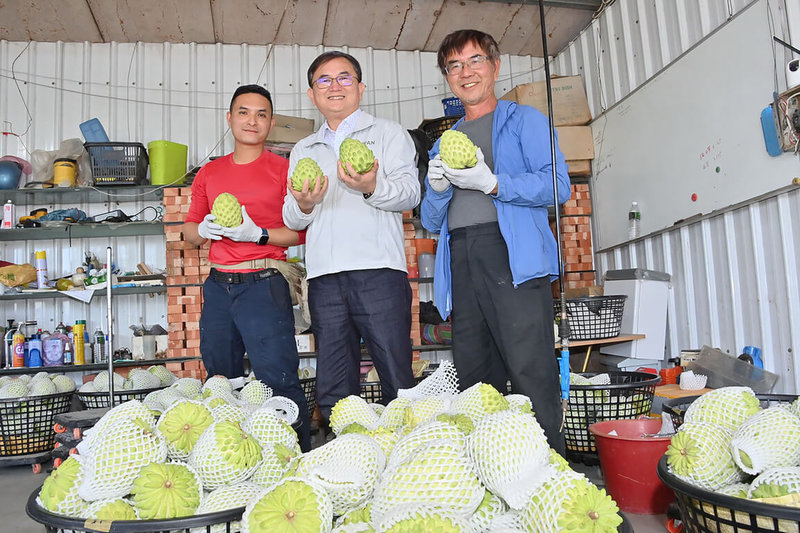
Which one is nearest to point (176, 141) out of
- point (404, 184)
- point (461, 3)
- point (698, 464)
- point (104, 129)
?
point (104, 129)

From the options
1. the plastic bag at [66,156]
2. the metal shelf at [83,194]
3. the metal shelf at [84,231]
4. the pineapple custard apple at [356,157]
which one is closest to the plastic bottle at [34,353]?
the metal shelf at [84,231]

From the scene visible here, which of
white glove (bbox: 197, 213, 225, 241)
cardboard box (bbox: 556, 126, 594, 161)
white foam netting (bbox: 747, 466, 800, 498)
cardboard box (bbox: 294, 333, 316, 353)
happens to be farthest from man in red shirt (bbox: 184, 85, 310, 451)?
cardboard box (bbox: 556, 126, 594, 161)

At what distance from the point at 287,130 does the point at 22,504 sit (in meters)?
3.21

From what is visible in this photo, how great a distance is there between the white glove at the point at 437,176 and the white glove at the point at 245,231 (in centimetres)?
86

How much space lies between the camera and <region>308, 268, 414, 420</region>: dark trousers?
2207 millimetres

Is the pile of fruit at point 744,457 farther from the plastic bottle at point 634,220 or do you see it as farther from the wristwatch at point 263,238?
the plastic bottle at point 634,220

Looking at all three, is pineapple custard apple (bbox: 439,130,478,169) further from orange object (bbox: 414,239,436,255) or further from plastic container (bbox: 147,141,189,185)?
plastic container (bbox: 147,141,189,185)

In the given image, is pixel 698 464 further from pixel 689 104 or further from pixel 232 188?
pixel 689 104

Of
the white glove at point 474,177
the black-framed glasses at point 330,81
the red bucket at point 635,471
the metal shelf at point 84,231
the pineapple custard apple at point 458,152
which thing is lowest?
the red bucket at point 635,471

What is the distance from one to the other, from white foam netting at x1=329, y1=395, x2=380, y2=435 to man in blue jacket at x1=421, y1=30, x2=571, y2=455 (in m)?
0.67

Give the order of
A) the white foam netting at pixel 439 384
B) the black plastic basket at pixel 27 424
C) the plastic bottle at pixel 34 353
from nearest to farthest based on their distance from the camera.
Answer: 1. the white foam netting at pixel 439 384
2. the black plastic basket at pixel 27 424
3. the plastic bottle at pixel 34 353

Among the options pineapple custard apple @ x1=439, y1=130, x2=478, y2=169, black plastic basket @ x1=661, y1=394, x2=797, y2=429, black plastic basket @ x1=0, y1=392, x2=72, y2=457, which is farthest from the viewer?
black plastic basket @ x1=0, y1=392, x2=72, y2=457

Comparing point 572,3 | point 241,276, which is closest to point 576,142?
point 572,3

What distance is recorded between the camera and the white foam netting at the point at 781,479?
984mm
